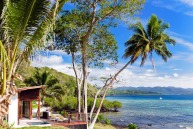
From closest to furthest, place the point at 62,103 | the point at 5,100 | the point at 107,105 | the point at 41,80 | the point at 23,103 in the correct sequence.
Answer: the point at 5,100 → the point at 23,103 → the point at 41,80 → the point at 62,103 → the point at 107,105

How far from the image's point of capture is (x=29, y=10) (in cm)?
717

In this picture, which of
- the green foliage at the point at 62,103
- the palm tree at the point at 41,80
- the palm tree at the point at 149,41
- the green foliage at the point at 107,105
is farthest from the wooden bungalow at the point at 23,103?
the green foliage at the point at 107,105

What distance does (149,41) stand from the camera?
73.4ft

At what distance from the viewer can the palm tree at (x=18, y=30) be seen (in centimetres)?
719

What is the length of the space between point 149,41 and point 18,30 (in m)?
16.1

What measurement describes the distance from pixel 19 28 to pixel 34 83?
3475 centimetres

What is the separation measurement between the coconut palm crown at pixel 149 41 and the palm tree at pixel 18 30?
14.8 m

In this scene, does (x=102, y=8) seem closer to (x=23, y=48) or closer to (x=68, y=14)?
(x=68, y=14)

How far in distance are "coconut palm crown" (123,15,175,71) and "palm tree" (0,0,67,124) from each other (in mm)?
14756

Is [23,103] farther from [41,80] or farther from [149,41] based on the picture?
[41,80]

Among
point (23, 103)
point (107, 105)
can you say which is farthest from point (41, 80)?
point (23, 103)

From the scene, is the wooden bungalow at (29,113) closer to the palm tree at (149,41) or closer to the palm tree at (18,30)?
the palm tree at (149,41)

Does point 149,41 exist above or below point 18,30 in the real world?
above

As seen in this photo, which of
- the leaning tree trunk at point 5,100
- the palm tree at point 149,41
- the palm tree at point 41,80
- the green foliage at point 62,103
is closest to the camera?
the leaning tree trunk at point 5,100
